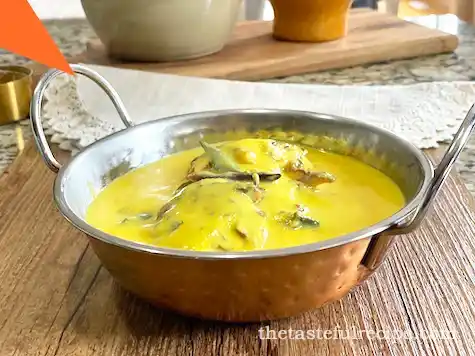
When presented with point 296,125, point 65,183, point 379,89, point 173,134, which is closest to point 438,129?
point 379,89

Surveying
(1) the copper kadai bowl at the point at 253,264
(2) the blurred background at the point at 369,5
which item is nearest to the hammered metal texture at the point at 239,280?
(1) the copper kadai bowl at the point at 253,264

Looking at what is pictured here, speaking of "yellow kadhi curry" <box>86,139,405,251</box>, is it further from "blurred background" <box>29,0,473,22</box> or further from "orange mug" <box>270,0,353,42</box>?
"blurred background" <box>29,0,473,22</box>

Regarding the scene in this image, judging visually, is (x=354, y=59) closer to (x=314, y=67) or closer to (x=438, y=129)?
(x=314, y=67)

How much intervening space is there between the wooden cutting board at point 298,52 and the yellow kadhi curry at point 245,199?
433 millimetres

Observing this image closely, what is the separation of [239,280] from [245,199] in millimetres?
84

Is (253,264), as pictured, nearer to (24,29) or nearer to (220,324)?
(220,324)

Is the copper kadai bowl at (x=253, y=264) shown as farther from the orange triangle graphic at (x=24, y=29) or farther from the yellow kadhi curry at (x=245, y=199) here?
the orange triangle graphic at (x=24, y=29)

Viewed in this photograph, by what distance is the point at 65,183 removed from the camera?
23.2 inches

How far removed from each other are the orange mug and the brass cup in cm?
45

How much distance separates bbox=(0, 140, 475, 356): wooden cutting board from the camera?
51 cm

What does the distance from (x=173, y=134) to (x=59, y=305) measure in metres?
0.24

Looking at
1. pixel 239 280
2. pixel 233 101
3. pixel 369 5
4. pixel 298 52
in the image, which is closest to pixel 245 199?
pixel 239 280

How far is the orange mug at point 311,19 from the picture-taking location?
3.98 ft

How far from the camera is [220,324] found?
→ 53cm
